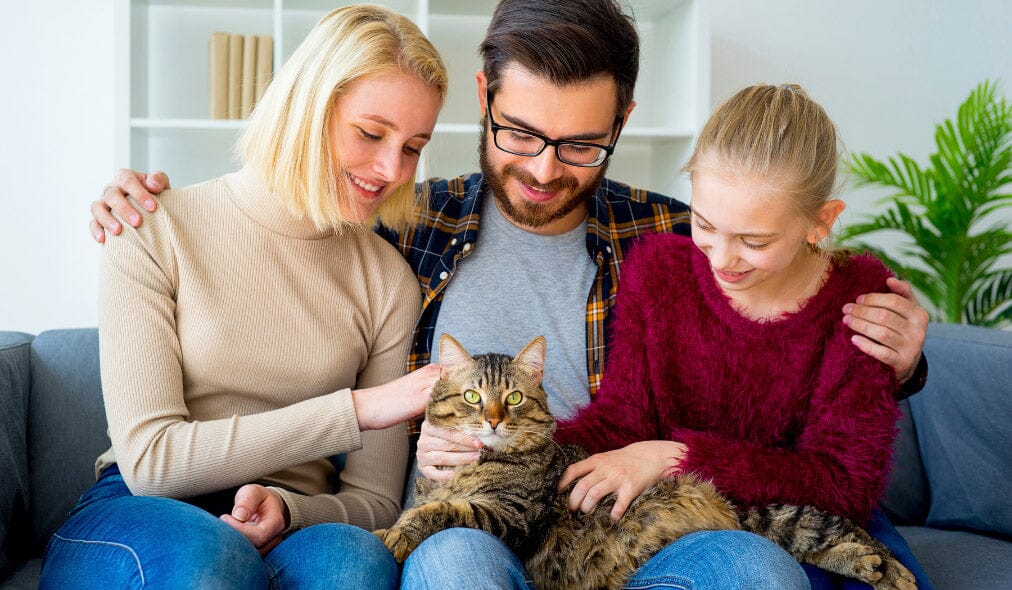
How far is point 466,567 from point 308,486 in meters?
0.67

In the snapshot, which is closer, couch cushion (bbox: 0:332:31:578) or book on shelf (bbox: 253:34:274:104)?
couch cushion (bbox: 0:332:31:578)

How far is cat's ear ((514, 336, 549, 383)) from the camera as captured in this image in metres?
1.71

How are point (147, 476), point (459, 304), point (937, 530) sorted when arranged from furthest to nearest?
point (937, 530), point (459, 304), point (147, 476)

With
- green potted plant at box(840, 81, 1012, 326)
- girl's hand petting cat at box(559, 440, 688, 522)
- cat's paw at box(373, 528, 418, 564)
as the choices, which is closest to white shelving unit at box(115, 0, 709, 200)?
green potted plant at box(840, 81, 1012, 326)

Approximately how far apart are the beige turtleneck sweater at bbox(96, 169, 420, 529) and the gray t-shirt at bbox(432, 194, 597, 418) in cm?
12

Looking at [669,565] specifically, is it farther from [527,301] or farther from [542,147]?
[542,147]

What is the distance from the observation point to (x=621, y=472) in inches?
62.2

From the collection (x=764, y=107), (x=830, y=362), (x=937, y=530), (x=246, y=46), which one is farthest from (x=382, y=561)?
(x=246, y=46)

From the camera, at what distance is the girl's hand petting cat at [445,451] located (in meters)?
1.64

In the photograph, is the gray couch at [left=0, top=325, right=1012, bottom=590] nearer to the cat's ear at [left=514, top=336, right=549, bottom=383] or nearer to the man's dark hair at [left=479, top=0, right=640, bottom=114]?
the cat's ear at [left=514, top=336, right=549, bottom=383]

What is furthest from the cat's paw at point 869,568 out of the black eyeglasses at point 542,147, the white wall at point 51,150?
the white wall at point 51,150

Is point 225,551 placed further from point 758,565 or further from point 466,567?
point 758,565

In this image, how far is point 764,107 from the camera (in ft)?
5.29

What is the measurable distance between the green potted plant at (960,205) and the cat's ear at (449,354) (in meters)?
2.06
